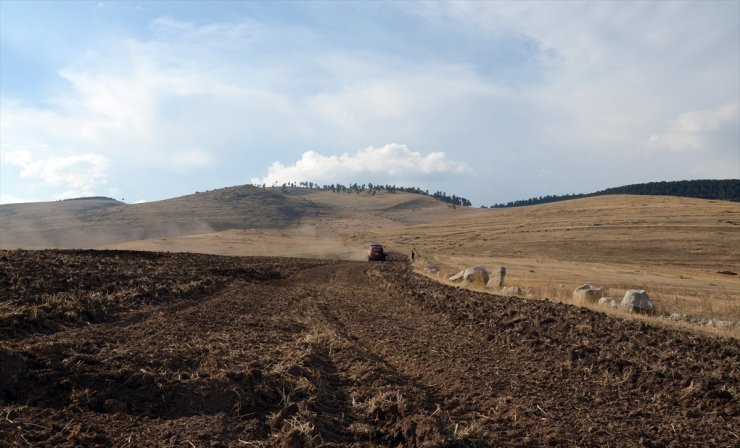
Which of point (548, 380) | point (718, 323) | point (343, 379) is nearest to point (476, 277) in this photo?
point (718, 323)

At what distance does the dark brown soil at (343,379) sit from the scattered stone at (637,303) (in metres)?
4.24

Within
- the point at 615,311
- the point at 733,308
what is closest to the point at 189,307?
the point at 615,311

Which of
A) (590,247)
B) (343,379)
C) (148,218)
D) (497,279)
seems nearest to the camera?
(343,379)

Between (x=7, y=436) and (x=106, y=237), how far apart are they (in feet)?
343

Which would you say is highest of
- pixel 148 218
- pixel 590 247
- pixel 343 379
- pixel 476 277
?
pixel 148 218

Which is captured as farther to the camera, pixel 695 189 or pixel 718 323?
pixel 695 189

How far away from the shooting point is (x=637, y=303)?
58.1ft

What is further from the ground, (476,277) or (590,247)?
(590,247)

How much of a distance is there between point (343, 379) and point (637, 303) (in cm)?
1380

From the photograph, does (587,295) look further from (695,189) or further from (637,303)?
(695,189)

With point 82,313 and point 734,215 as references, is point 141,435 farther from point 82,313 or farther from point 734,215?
point 734,215

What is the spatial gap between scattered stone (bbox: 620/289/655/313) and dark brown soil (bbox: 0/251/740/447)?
4235 millimetres

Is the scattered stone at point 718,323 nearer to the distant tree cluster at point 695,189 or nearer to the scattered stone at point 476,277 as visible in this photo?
the scattered stone at point 476,277

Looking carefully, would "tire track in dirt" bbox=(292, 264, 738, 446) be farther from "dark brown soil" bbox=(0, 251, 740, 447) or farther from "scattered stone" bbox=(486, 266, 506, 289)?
"scattered stone" bbox=(486, 266, 506, 289)
